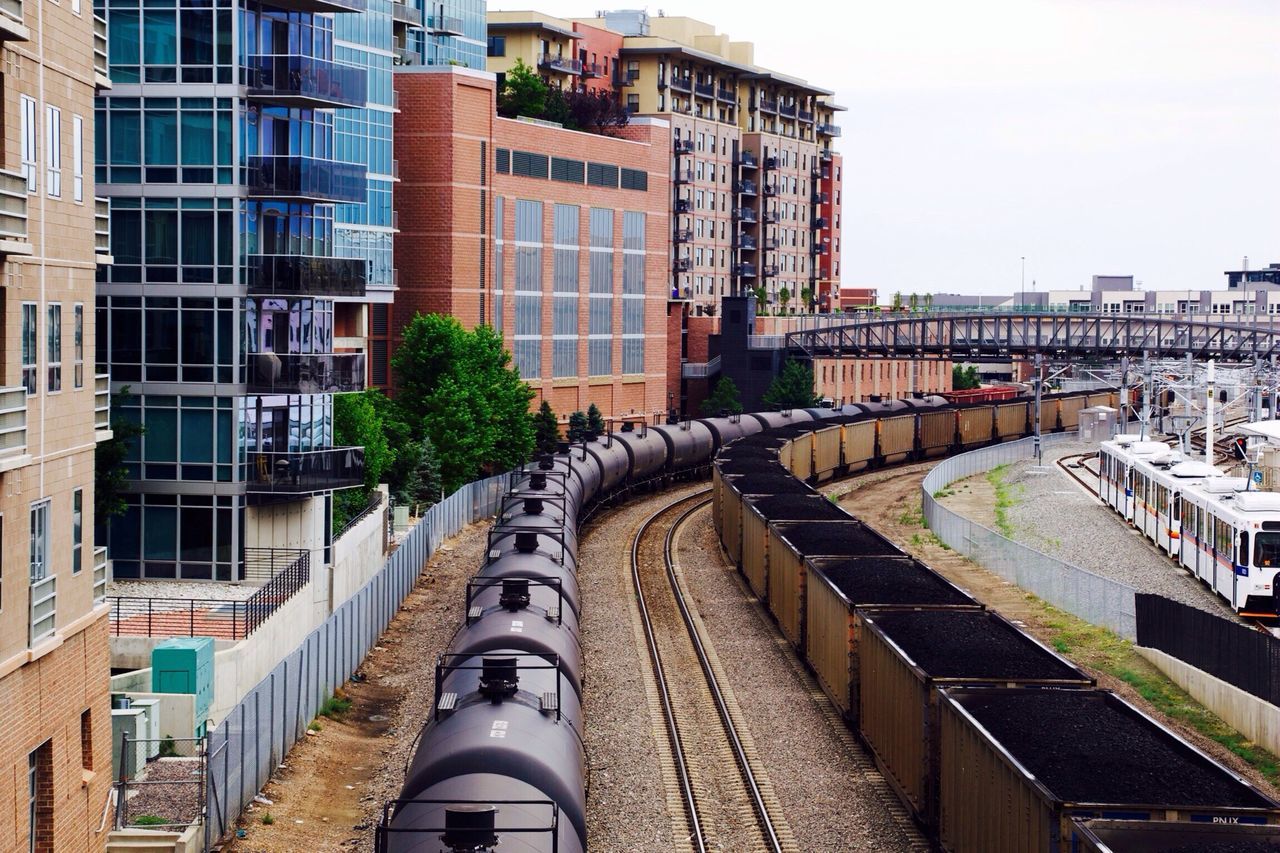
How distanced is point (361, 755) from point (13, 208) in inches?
560

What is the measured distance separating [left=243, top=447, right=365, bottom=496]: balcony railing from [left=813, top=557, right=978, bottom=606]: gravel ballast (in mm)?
15881

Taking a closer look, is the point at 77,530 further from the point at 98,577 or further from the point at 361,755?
the point at 361,755

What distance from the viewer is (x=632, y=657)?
38156mm

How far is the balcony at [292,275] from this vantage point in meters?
43.4

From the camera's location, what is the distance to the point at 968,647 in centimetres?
2598

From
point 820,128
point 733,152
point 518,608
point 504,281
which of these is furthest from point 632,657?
point 820,128

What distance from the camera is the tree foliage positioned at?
217 ft

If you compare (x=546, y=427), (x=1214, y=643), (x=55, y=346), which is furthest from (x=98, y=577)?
(x=546, y=427)

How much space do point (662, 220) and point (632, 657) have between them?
235 ft

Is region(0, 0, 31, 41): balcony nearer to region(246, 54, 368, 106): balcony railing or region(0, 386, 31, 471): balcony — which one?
region(0, 386, 31, 471): balcony

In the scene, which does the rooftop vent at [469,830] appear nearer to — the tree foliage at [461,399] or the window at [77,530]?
the window at [77,530]

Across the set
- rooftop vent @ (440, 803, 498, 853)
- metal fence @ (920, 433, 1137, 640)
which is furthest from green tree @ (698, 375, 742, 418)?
rooftop vent @ (440, 803, 498, 853)

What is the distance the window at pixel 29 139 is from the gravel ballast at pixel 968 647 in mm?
14614

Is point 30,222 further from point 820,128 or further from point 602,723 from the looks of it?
point 820,128
